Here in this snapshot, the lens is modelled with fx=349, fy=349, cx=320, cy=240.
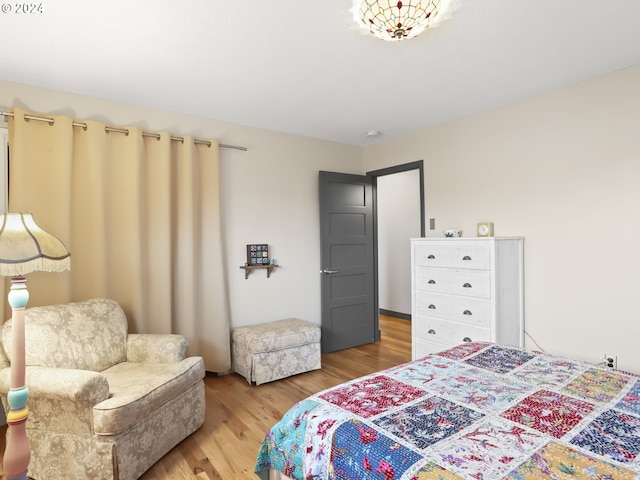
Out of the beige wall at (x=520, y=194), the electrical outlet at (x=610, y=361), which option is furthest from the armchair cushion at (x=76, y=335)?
the electrical outlet at (x=610, y=361)

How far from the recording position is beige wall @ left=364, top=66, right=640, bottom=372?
2537 mm

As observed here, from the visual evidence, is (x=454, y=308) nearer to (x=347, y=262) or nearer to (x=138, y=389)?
(x=347, y=262)

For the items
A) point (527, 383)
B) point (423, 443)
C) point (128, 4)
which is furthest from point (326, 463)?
point (128, 4)

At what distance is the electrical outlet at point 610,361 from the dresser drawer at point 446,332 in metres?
0.81

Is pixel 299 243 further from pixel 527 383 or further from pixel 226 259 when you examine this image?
pixel 527 383

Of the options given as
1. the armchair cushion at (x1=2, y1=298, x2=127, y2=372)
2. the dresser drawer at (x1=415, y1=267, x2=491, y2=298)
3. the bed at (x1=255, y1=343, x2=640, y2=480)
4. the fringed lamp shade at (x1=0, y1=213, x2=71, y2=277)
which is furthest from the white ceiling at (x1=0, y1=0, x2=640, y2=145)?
the bed at (x1=255, y1=343, x2=640, y2=480)

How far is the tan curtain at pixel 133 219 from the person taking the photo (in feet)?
8.64

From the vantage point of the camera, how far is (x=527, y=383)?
158cm

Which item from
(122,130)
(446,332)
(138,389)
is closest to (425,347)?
(446,332)

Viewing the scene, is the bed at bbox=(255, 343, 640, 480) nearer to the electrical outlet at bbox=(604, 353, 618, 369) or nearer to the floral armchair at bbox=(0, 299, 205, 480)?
the floral armchair at bbox=(0, 299, 205, 480)

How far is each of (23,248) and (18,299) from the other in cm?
23

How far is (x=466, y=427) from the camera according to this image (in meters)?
1.21

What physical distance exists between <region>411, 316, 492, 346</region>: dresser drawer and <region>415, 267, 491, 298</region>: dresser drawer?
285 mm

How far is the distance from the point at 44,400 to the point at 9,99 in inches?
87.4
